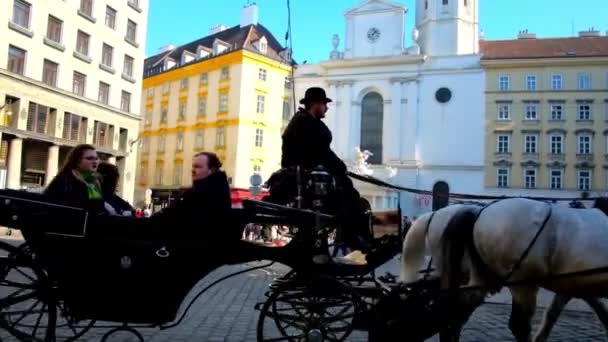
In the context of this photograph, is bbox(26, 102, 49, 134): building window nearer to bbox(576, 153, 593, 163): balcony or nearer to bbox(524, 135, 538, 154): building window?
bbox(524, 135, 538, 154): building window

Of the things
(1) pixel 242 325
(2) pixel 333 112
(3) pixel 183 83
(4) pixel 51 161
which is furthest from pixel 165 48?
(1) pixel 242 325

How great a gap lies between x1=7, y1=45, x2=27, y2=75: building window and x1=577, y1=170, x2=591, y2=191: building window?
39.1 m

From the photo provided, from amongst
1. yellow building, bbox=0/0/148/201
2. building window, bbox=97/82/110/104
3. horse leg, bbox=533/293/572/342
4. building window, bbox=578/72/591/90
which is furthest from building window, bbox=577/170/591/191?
horse leg, bbox=533/293/572/342

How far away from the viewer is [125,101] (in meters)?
33.4

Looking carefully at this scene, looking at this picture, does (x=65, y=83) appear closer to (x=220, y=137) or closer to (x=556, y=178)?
(x=220, y=137)

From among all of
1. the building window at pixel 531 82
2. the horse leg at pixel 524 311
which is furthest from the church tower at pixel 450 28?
the horse leg at pixel 524 311

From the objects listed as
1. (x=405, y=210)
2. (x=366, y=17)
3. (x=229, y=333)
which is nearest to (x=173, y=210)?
(x=229, y=333)

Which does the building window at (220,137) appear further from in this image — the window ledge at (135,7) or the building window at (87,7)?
the building window at (87,7)

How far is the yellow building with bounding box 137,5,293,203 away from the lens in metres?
46.5

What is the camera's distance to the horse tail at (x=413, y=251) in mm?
4963

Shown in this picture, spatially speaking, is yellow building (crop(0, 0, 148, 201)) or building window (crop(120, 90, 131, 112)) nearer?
yellow building (crop(0, 0, 148, 201))

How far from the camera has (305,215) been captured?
4.57 meters

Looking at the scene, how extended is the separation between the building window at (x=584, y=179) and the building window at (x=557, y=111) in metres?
4.77

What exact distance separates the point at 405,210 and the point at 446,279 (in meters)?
39.4
